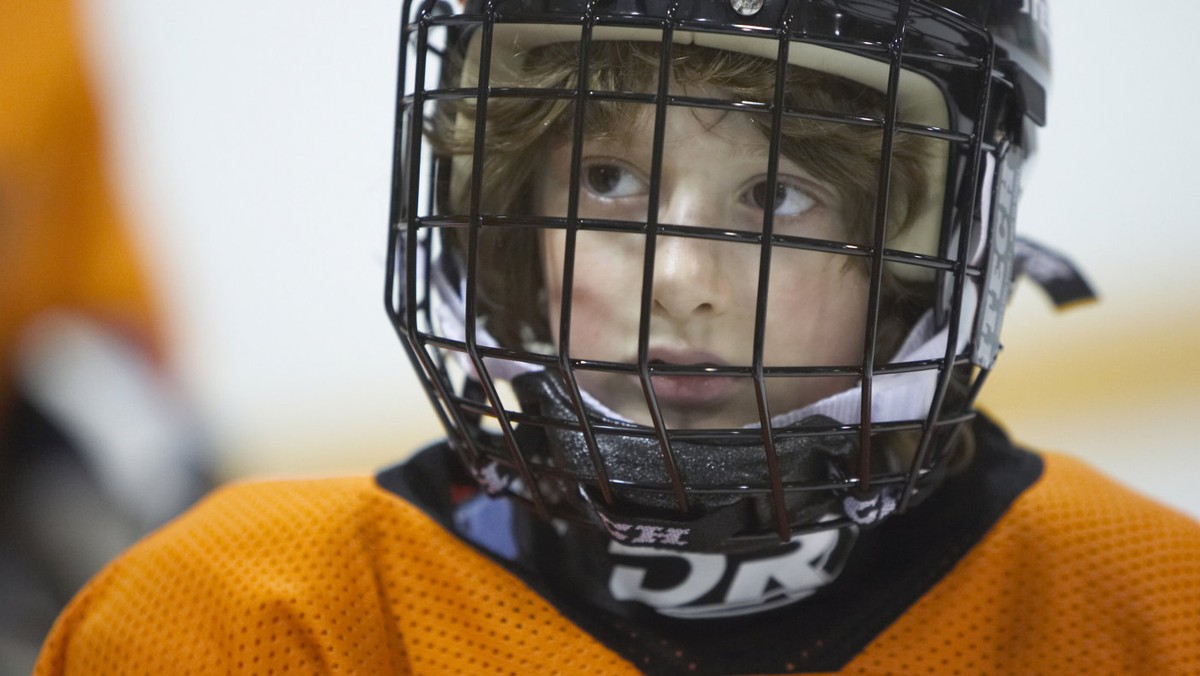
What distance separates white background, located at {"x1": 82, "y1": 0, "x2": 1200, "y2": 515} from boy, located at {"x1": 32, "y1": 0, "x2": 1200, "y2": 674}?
1.71 ft

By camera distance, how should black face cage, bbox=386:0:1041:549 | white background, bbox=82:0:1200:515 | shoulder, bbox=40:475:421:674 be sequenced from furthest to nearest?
white background, bbox=82:0:1200:515, shoulder, bbox=40:475:421:674, black face cage, bbox=386:0:1041:549

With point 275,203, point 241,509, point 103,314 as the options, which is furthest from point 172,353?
point 241,509

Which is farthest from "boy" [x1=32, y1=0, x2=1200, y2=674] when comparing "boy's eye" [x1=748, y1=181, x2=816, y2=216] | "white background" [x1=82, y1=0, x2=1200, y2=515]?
"white background" [x1=82, y1=0, x2=1200, y2=515]

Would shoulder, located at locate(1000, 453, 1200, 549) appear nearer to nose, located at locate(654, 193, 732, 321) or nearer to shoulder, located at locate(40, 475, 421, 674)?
nose, located at locate(654, 193, 732, 321)

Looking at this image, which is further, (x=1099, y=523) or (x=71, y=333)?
(x=71, y=333)

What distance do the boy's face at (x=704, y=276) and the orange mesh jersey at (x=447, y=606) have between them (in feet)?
0.49

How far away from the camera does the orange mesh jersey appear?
685 mm

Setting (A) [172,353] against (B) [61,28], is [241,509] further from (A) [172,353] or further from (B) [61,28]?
(B) [61,28]

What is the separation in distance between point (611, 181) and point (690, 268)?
4.1 inches

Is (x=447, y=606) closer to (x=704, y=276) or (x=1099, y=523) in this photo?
(x=704, y=276)

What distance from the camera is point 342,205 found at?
1.45 metres

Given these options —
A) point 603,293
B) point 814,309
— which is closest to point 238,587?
point 603,293

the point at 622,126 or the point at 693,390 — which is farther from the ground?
the point at 622,126

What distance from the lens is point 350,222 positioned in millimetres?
1458
